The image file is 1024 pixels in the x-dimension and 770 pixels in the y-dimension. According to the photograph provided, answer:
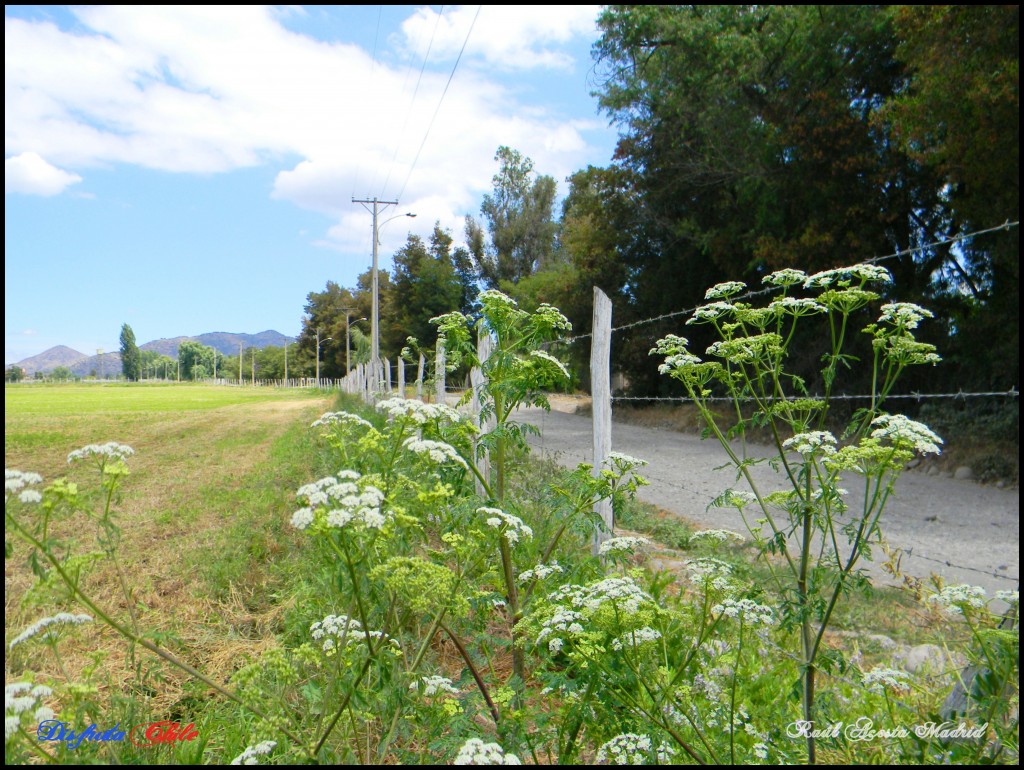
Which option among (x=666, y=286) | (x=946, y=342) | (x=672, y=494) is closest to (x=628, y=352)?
(x=666, y=286)

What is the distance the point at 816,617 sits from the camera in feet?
7.10

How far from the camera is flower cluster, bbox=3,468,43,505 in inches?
53.2

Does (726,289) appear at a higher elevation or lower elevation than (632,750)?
higher

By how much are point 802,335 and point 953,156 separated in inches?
197

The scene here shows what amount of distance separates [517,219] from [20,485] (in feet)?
139

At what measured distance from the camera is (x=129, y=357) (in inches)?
3164

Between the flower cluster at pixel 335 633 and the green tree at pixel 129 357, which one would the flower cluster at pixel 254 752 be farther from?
the green tree at pixel 129 357

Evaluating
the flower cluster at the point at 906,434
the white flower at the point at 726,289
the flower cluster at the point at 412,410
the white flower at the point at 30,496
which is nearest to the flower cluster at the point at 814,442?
the flower cluster at the point at 906,434

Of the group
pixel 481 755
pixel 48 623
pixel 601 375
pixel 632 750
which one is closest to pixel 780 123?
pixel 601 375

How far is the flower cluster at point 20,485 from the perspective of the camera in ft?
4.43

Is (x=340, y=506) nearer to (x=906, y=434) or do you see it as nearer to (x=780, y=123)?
(x=906, y=434)

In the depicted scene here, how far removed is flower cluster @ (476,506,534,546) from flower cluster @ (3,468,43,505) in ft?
3.64

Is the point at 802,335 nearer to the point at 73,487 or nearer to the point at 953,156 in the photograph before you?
the point at 953,156

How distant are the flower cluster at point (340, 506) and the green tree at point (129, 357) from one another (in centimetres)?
8417
